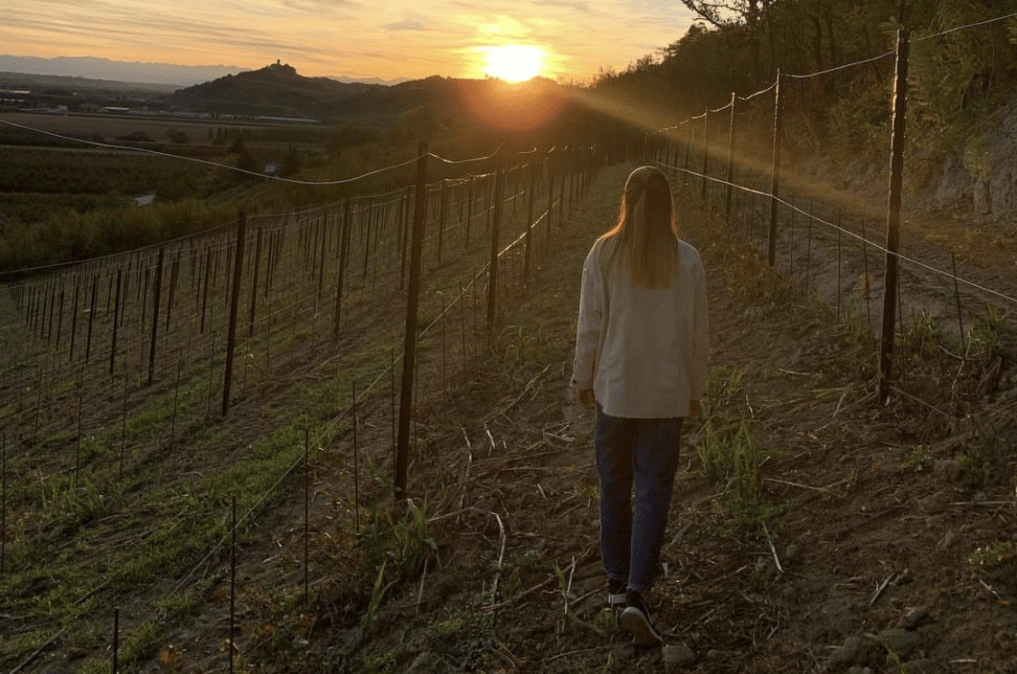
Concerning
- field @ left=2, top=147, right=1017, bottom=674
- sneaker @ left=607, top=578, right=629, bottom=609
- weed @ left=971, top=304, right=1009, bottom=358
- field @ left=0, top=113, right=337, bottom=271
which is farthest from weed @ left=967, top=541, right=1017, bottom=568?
field @ left=0, top=113, right=337, bottom=271

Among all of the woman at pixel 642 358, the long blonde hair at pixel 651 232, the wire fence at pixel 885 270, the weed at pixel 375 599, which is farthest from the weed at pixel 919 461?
the weed at pixel 375 599

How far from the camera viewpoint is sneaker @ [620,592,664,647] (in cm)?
347

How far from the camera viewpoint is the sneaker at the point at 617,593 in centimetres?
360

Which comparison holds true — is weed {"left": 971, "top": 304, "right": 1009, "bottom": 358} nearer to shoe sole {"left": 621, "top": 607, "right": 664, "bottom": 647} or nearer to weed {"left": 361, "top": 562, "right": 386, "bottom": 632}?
shoe sole {"left": 621, "top": 607, "right": 664, "bottom": 647}

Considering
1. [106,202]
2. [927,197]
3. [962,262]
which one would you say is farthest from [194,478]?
[106,202]

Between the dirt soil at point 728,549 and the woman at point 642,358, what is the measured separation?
1.69ft

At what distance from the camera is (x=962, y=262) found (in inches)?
342

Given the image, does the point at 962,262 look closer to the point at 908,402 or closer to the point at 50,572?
the point at 908,402

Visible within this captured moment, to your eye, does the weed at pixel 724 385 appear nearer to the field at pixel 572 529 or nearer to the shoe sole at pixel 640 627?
the field at pixel 572 529

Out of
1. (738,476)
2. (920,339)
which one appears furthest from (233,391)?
(920,339)

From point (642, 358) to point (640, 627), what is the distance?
1044 mm

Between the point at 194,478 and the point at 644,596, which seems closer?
the point at 644,596

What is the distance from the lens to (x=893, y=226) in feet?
17.7

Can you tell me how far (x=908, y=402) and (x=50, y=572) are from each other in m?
6.33
